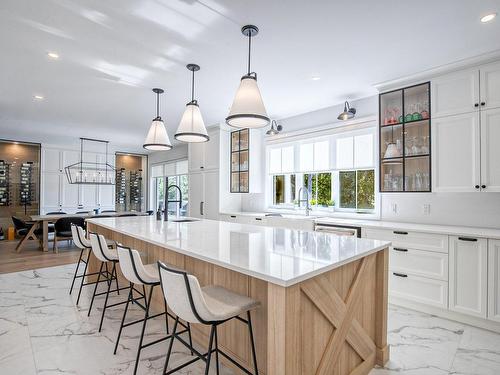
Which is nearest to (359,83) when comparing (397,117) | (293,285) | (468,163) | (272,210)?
(397,117)

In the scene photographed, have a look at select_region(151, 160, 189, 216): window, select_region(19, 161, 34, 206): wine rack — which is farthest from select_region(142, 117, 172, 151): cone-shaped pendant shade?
select_region(19, 161, 34, 206): wine rack

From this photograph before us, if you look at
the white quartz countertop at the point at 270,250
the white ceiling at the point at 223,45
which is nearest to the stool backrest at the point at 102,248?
the white quartz countertop at the point at 270,250

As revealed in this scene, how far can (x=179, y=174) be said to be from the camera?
8547mm

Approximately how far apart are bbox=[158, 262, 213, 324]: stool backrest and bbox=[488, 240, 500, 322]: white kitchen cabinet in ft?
8.91

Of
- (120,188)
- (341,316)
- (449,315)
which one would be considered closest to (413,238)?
(449,315)

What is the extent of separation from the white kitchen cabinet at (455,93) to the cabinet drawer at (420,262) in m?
1.54

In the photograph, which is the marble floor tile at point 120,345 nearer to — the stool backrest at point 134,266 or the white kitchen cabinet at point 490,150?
the stool backrest at point 134,266

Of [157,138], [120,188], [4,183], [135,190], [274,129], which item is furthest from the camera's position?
[135,190]

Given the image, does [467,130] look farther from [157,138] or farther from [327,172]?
[157,138]

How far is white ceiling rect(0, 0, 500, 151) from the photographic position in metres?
2.22

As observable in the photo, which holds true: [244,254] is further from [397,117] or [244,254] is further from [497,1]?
[397,117]

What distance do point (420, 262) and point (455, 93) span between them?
187 centimetres

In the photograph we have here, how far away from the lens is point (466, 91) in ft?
9.93

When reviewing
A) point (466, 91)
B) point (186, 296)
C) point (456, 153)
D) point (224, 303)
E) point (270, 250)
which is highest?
point (466, 91)
